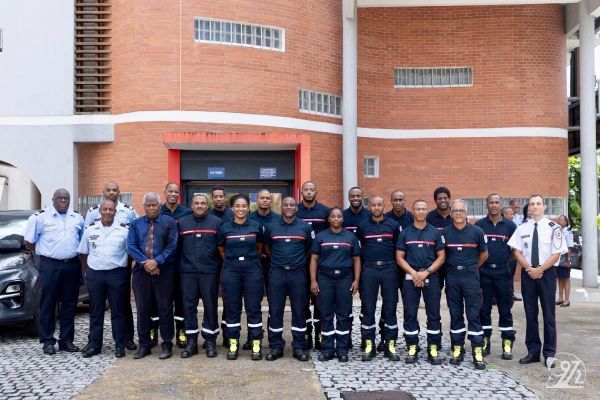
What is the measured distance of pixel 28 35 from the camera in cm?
1395

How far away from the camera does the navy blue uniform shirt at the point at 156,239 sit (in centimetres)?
743

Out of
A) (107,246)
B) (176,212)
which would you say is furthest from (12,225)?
(176,212)

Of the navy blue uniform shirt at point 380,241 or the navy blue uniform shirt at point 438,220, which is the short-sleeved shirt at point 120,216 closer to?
the navy blue uniform shirt at point 380,241

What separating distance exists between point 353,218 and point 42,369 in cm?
396

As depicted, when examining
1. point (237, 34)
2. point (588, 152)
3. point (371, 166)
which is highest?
point (237, 34)

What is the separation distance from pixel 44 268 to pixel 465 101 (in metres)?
11.0

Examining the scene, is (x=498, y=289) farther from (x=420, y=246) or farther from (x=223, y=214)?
(x=223, y=214)

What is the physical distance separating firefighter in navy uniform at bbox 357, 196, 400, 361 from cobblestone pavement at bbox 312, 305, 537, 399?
241mm

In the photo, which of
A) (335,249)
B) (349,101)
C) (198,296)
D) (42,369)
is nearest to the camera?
(42,369)

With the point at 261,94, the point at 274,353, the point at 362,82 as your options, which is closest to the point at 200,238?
the point at 274,353

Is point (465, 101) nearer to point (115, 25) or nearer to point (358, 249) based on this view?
point (115, 25)

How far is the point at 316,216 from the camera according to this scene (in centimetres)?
824

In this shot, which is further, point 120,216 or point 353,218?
point 353,218

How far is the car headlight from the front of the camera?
830cm
